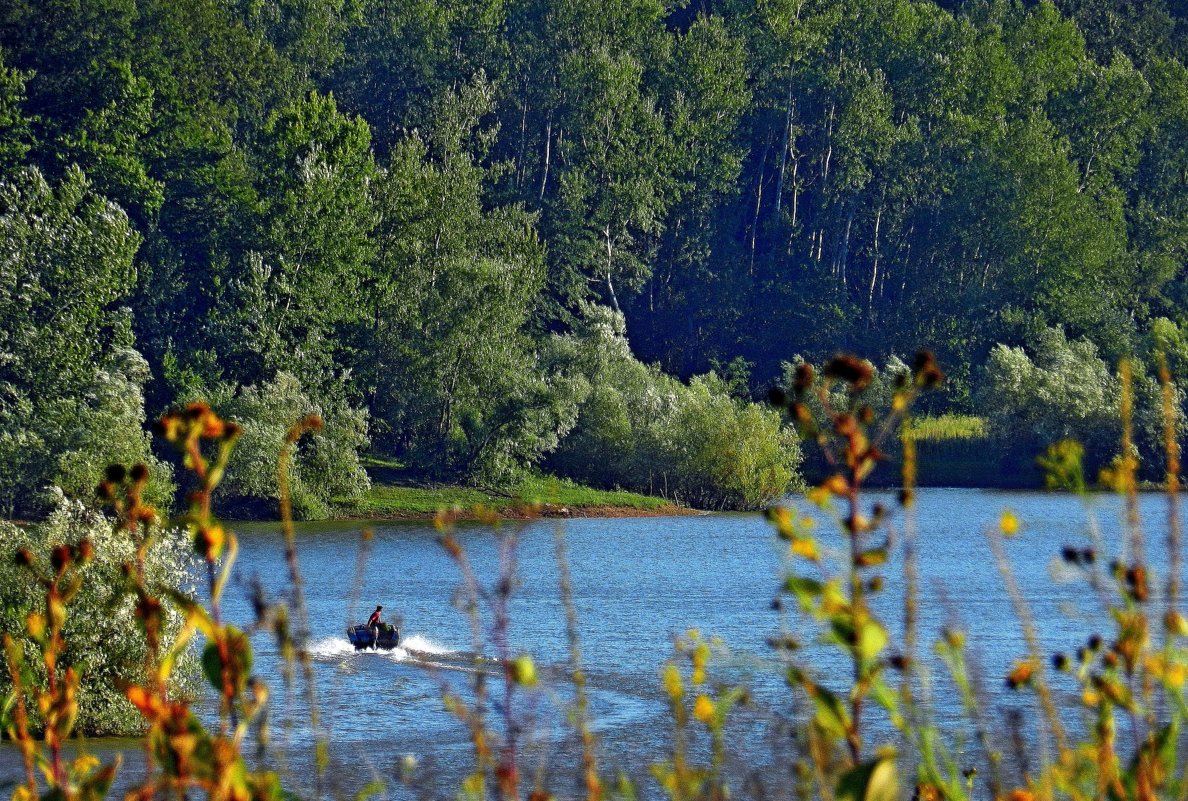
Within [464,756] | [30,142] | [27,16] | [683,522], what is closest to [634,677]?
[464,756]

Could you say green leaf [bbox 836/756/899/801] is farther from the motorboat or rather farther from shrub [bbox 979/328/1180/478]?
shrub [bbox 979/328/1180/478]

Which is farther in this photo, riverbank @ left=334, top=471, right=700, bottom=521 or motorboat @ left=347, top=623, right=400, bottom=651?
riverbank @ left=334, top=471, right=700, bottom=521

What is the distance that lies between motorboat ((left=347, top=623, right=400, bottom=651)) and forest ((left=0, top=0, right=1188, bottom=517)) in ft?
57.1

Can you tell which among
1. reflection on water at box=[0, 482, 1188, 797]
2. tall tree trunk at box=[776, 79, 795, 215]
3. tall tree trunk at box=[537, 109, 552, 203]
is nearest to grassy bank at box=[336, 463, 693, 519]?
reflection on water at box=[0, 482, 1188, 797]

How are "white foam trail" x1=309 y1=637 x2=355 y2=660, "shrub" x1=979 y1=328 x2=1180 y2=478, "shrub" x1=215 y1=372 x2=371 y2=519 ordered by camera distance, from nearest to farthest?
"white foam trail" x1=309 y1=637 x2=355 y2=660 → "shrub" x1=215 y1=372 x2=371 y2=519 → "shrub" x1=979 y1=328 x2=1180 y2=478

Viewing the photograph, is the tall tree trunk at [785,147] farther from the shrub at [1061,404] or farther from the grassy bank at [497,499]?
the grassy bank at [497,499]

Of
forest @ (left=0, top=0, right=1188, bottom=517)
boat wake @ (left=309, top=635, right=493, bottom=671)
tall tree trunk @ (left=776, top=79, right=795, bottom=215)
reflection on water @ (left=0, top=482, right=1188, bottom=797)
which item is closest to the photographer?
reflection on water @ (left=0, top=482, right=1188, bottom=797)

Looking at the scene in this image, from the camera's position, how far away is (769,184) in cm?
8944

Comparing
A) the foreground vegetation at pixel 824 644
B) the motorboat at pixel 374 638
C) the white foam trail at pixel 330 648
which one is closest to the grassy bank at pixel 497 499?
the white foam trail at pixel 330 648

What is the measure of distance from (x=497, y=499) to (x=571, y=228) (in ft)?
75.6

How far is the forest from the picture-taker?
57688 mm

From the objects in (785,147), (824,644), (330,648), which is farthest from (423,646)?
(785,147)

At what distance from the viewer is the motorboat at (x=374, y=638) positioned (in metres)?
30.4

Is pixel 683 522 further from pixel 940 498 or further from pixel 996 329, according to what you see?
pixel 996 329
